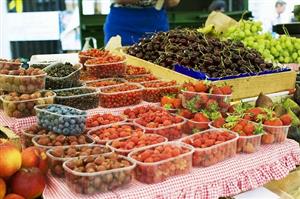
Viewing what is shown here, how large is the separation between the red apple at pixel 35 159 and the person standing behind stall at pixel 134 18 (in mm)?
2592

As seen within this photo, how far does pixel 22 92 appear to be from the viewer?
2.28 m

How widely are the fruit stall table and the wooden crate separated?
25.7 inches

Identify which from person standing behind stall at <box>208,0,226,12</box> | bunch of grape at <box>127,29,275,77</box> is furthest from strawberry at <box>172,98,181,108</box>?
person standing behind stall at <box>208,0,226,12</box>

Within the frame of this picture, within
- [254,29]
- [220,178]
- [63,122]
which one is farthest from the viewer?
[254,29]

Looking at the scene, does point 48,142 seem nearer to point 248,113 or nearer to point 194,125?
point 194,125

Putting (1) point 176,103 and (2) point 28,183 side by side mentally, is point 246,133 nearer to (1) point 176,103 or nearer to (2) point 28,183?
(1) point 176,103

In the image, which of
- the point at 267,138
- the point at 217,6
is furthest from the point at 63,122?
the point at 217,6

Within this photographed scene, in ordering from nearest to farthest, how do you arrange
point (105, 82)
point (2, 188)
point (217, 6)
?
point (2, 188) → point (105, 82) → point (217, 6)

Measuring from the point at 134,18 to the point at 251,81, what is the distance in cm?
181

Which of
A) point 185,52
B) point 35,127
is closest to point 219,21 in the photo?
point 185,52

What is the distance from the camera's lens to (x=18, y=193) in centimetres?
156

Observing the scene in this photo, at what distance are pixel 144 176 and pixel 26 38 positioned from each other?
224 inches

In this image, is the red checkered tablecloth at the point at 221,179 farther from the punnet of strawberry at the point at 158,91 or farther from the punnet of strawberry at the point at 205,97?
the punnet of strawberry at the point at 158,91

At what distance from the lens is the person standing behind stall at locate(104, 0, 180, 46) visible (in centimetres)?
418
